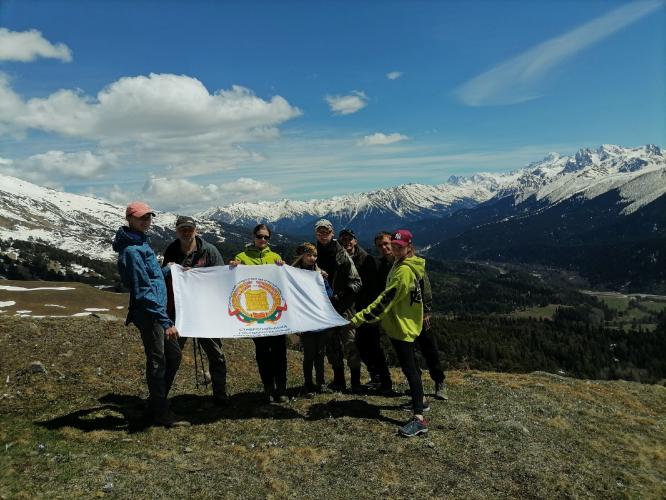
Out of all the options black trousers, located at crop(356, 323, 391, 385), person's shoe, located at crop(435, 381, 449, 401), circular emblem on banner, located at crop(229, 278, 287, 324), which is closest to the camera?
circular emblem on banner, located at crop(229, 278, 287, 324)

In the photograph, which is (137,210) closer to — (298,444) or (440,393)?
(298,444)

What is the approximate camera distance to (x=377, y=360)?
1435cm

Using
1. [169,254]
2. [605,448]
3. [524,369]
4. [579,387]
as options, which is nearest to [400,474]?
[605,448]

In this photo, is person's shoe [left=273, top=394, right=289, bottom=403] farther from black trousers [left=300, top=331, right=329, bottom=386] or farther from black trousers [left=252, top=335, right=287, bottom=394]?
black trousers [left=300, top=331, right=329, bottom=386]

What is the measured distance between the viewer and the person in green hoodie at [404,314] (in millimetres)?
10867

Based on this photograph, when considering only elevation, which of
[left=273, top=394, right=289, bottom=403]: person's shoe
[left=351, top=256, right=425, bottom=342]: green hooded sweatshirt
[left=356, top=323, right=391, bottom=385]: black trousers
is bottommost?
[left=273, top=394, right=289, bottom=403]: person's shoe

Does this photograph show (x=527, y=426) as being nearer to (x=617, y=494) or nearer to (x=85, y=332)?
(x=617, y=494)

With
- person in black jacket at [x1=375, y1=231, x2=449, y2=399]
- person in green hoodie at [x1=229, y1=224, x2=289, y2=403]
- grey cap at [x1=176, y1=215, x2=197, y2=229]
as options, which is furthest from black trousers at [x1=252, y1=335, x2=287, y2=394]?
person in black jacket at [x1=375, y1=231, x2=449, y2=399]

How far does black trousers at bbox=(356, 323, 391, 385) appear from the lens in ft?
45.0

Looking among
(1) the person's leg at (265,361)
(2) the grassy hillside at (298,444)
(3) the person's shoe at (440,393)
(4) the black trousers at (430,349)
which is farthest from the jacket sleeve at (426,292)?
(1) the person's leg at (265,361)

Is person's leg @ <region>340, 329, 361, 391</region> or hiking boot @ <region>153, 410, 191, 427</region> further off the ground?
person's leg @ <region>340, 329, 361, 391</region>

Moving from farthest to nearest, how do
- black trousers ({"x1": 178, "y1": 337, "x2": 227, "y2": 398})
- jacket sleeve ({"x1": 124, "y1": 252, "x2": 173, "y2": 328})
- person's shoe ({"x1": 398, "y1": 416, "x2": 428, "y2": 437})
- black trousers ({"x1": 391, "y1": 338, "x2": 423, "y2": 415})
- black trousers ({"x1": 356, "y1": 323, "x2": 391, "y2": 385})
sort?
black trousers ({"x1": 356, "y1": 323, "x2": 391, "y2": 385})
black trousers ({"x1": 178, "y1": 337, "x2": 227, "y2": 398})
black trousers ({"x1": 391, "y1": 338, "x2": 423, "y2": 415})
person's shoe ({"x1": 398, "y1": 416, "x2": 428, "y2": 437})
jacket sleeve ({"x1": 124, "y1": 252, "x2": 173, "y2": 328})

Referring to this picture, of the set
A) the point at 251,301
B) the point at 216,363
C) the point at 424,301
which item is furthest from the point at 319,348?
the point at 424,301

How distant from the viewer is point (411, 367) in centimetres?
1102
